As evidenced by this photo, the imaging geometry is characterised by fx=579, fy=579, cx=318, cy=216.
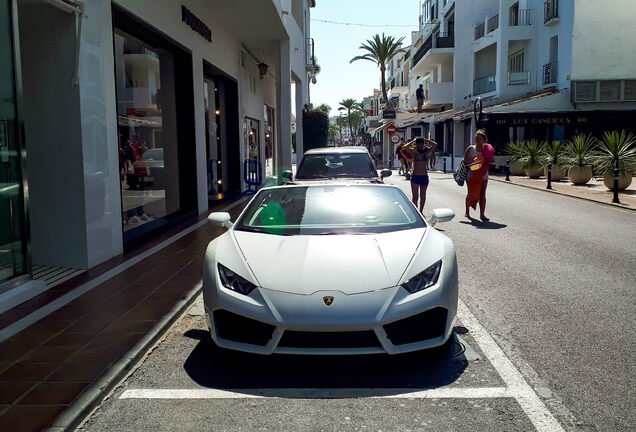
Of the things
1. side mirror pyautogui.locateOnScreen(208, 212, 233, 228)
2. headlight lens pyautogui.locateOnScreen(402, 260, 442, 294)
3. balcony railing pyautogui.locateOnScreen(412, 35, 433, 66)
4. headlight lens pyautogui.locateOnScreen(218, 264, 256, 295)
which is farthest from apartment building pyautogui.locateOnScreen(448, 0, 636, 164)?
headlight lens pyautogui.locateOnScreen(218, 264, 256, 295)

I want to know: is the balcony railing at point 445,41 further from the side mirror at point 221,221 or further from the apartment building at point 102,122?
the side mirror at point 221,221

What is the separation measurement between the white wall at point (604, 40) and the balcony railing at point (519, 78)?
16.9 feet

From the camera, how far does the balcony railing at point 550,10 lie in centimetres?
3219

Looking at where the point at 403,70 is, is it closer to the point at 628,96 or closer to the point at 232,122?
the point at 628,96

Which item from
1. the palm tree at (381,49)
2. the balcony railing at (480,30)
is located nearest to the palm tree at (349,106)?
the palm tree at (381,49)

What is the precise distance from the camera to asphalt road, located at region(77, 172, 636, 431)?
3230 millimetres

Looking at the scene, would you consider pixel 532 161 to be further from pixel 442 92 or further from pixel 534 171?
pixel 442 92

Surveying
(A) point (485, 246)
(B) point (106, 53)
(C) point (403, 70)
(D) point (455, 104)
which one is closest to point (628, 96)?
(D) point (455, 104)

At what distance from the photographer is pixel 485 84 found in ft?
130

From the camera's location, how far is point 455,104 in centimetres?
4491

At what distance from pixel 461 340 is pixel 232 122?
49.1ft

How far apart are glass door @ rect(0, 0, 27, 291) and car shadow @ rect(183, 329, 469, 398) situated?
2718 mm

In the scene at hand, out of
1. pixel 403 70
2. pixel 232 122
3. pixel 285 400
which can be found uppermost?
pixel 403 70

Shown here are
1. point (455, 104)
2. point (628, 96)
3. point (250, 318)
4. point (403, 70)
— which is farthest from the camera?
point (403, 70)
